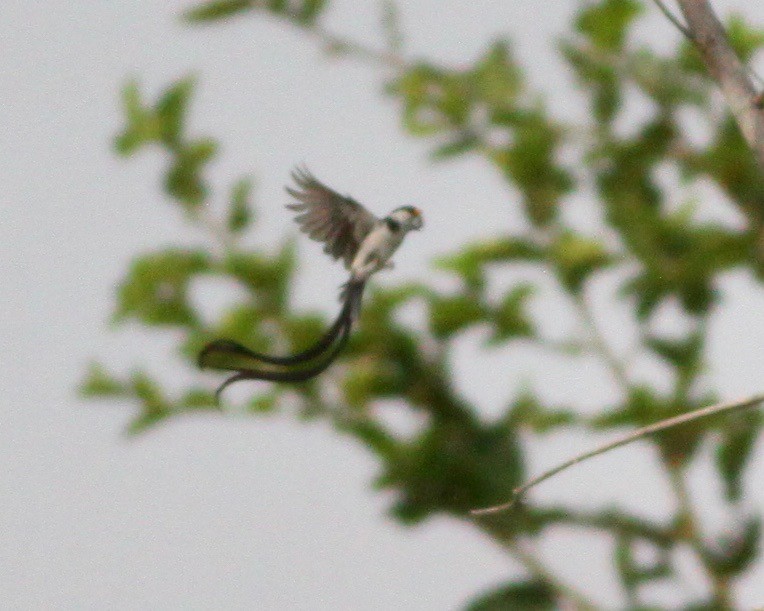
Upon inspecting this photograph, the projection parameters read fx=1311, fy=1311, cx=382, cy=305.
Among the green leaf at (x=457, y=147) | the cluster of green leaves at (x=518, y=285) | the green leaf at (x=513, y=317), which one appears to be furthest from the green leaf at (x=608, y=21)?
the green leaf at (x=513, y=317)

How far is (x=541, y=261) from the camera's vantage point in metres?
5.21

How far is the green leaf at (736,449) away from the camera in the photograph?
4.85 metres

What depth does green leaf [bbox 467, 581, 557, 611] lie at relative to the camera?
4.83m

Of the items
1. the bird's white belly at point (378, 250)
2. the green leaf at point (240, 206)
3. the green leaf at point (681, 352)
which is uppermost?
the green leaf at point (240, 206)

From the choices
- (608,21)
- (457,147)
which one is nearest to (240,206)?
(457,147)

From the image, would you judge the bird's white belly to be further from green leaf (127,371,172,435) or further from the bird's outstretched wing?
green leaf (127,371,172,435)

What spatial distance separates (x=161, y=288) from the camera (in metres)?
4.75

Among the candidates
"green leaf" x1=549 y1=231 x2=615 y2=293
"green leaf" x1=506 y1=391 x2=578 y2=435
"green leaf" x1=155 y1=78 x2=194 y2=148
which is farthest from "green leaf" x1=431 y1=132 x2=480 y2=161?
"green leaf" x1=155 y1=78 x2=194 y2=148

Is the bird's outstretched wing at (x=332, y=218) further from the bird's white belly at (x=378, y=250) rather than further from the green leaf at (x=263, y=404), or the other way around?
the green leaf at (x=263, y=404)

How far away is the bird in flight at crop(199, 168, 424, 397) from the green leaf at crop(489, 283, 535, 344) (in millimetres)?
3904

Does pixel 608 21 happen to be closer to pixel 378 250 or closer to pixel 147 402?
pixel 147 402

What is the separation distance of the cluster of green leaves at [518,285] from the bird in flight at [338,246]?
3.42 metres

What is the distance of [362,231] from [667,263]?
3.86m

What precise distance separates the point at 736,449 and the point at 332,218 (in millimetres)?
4028
